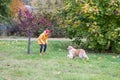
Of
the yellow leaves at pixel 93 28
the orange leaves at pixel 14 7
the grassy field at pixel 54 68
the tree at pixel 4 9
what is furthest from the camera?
the orange leaves at pixel 14 7

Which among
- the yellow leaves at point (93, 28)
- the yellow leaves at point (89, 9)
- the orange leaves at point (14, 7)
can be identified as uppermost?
the yellow leaves at point (89, 9)

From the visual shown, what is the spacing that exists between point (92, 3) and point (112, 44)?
2086 millimetres

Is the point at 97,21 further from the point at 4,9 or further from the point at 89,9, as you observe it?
the point at 4,9

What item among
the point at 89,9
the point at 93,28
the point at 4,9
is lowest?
the point at 4,9

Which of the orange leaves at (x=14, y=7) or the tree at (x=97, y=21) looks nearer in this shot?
the tree at (x=97, y=21)

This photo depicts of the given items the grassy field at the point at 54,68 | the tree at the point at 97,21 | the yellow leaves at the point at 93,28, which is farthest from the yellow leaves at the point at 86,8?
the grassy field at the point at 54,68

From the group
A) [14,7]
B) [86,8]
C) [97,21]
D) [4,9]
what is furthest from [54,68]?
[14,7]

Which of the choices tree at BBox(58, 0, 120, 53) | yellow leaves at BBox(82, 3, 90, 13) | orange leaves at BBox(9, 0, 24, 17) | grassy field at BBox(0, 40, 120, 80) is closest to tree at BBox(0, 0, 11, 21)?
orange leaves at BBox(9, 0, 24, 17)

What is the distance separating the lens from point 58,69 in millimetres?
10695

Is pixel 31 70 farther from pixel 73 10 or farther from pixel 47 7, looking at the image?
pixel 47 7

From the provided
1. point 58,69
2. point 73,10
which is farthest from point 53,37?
point 58,69

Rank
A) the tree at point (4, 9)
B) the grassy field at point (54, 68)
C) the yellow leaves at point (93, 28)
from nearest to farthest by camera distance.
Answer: the grassy field at point (54, 68) → the yellow leaves at point (93, 28) → the tree at point (4, 9)

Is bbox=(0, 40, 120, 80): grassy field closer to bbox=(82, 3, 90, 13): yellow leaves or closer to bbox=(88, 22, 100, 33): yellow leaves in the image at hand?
bbox=(88, 22, 100, 33): yellow leaves

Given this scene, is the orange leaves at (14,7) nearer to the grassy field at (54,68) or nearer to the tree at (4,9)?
the tree at (4,9)
